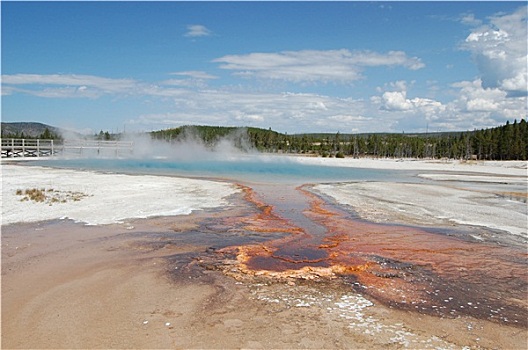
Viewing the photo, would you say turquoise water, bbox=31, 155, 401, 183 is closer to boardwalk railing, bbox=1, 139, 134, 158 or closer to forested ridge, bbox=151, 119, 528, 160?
boardwalk railing, bbox=1, 139, 134, 158

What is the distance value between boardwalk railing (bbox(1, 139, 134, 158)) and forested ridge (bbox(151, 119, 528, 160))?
37.6 meters

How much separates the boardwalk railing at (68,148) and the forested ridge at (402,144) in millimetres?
37601

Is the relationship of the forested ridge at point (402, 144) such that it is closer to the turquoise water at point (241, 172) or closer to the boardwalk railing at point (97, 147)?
the boardwalk railing at point (97, 147)

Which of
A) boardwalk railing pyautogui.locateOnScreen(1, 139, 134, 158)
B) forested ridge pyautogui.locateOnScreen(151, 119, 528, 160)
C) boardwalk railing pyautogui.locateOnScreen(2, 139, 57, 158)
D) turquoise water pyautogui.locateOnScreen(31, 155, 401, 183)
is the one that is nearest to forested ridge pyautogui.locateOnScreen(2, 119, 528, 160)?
forested ridge pyautogui.locateOnScreen(151, 119, 528, 160)

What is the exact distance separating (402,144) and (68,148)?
85.5 metres

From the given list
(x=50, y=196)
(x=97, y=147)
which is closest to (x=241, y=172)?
(x=50, y=196)

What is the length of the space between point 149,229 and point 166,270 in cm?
359

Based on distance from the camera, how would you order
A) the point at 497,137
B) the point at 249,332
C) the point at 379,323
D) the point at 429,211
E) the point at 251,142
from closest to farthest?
the point at 249,332 < the point at 379,323 < the point at 429,211 < the point at 497,137 < the point at 251,142

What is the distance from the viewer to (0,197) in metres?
15.1

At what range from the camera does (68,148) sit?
54219 mm

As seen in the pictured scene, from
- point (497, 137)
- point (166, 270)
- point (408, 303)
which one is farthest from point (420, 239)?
point (497, 137)

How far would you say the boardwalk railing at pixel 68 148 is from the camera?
4828cm

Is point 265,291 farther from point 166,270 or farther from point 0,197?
point 0,197

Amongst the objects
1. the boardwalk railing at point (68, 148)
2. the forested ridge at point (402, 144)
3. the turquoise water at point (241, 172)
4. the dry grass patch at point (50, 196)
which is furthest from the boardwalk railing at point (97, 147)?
the dry grass patch at point (50, 196)
